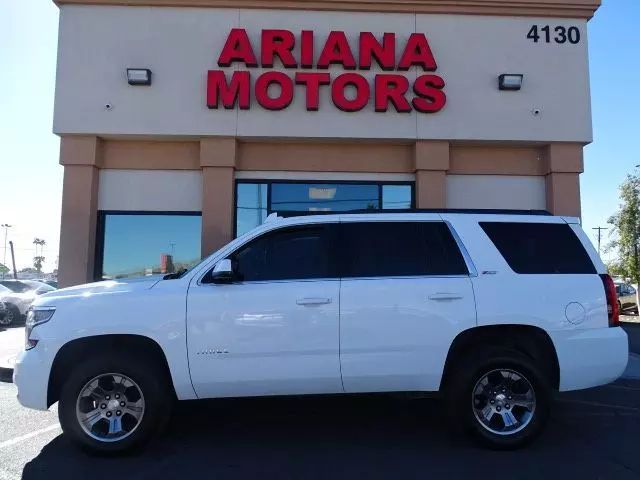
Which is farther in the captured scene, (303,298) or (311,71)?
(311,71)

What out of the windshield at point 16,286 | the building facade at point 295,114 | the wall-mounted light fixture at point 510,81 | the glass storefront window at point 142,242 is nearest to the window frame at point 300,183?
the building facade at point 295,114

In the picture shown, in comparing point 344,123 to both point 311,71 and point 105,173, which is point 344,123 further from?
point 105,173

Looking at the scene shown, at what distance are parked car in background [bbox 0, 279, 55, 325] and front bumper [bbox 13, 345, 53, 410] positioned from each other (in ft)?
41.2

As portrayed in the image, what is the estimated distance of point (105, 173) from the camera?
35.8 ft

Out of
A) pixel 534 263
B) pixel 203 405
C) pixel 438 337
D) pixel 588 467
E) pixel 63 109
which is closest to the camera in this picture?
pixel 588 467

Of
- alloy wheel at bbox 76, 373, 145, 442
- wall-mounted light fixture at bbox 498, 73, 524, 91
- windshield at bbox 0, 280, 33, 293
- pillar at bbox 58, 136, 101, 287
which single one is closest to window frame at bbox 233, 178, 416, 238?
wall-mounted light fixture at bbox 498, 73, 524, 91

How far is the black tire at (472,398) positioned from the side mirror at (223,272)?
222cm

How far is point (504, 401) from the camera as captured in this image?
5.03 m

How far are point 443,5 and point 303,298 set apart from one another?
838cm

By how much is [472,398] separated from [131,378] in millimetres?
3021

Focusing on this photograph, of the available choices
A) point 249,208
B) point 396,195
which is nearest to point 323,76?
point 396,195

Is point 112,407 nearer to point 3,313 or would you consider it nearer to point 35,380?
→ point 35,380

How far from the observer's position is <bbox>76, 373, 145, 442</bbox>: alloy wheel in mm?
4770

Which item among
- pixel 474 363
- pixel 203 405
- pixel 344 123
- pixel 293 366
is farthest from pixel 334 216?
pixel 344 123
